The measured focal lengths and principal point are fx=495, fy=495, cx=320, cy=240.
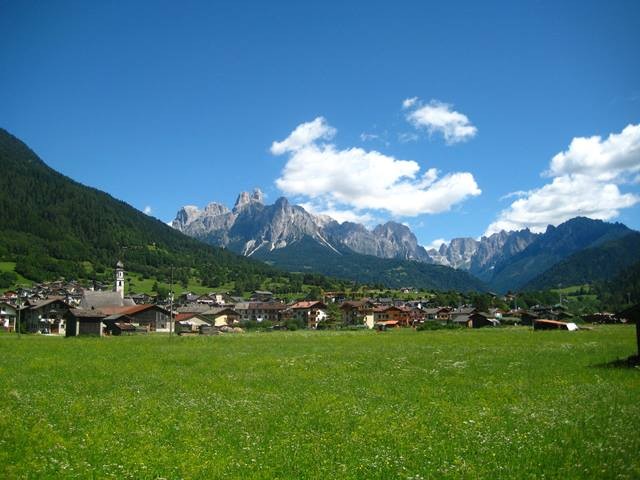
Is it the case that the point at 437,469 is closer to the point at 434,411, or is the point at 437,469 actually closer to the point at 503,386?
the point at 434,411

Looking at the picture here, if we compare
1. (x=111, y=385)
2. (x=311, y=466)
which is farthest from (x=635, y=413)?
(x=111, y=385)

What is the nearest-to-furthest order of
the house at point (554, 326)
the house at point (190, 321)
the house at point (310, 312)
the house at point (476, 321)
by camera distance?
1. the house at point (554, 326)
2. the house at point (190, 321)
3. the house at point (476, 321)
4. the house at point (310, 312)

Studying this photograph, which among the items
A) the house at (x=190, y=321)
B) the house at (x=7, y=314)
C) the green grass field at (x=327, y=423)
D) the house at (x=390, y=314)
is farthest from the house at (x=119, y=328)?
the house at (x=390, y=314)

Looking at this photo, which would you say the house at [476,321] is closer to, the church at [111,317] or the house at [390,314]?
the house at [390,314]

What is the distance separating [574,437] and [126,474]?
1200cm

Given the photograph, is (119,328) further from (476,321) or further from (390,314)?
(390,314)

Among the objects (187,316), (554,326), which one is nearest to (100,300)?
(187,316)

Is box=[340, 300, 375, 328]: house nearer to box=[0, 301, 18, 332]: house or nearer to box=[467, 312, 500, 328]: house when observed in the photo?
box=[467, 312, 500, 328]: house

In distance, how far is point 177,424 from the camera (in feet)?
55.6

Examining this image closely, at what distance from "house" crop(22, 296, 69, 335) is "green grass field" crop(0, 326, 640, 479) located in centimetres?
10006

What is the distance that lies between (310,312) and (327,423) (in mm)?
140830

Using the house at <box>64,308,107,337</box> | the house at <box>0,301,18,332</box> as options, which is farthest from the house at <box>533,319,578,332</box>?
the house at <box>0,301,18,332</box>

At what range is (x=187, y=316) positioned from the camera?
5157 inches

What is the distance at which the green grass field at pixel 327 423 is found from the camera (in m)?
12.2
